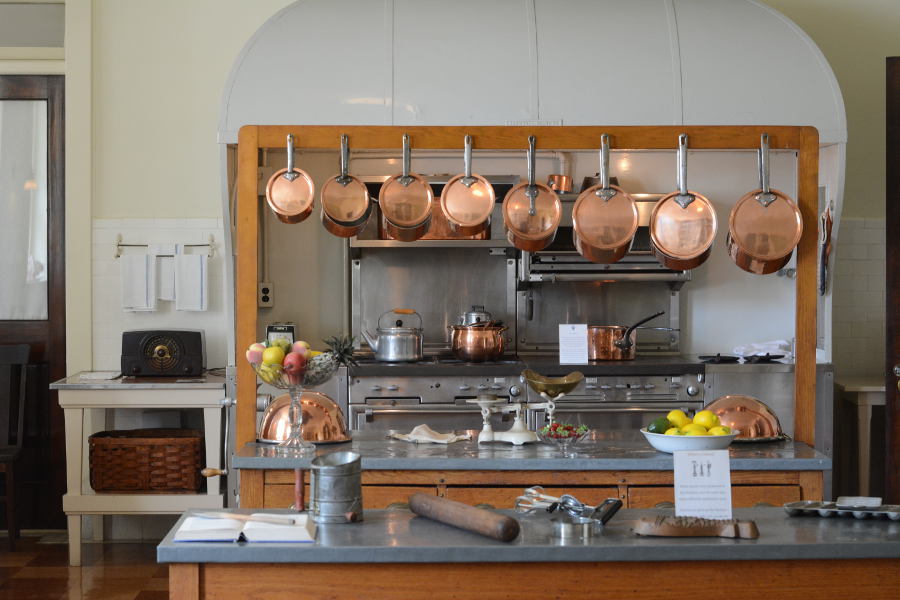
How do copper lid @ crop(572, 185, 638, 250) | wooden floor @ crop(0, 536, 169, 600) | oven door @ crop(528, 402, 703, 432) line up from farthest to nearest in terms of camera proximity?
oven door @ crop(528, 402, 703, 432) → wooden floor @ crop(0, 536, 169, 600) → copper lid @ crop(572, 185, 638, 250)

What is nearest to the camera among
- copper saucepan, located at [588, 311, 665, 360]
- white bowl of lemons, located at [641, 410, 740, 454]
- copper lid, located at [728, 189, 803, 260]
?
white bowl of lemons, located at [641, 410, 740, 454]

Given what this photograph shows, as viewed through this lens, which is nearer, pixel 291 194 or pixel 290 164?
pixel 290 164

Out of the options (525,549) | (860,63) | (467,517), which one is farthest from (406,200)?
(860,63)

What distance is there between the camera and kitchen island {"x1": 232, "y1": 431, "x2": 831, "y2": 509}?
138 inches

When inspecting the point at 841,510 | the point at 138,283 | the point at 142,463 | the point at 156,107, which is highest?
the point at 156,107

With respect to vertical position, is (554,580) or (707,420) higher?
(707,420)

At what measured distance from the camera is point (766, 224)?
11.9ft

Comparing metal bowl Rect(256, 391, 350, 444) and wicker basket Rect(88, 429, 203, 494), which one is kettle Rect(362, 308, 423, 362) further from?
metal bowl Rect(256, 391, 350, 444)

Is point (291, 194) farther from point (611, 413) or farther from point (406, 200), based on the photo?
point (611, 413)

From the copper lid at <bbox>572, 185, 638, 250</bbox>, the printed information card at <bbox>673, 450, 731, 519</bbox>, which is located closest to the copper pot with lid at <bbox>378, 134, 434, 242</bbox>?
the copper lid at <bbox>572, 185, 638, 250</bbox>

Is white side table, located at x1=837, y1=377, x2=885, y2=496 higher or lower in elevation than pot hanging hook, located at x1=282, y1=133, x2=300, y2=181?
lower

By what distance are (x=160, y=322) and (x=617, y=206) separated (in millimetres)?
3447

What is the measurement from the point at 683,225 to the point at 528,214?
58cm

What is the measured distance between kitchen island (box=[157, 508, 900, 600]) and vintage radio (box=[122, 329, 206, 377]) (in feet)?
Result: 11.0
